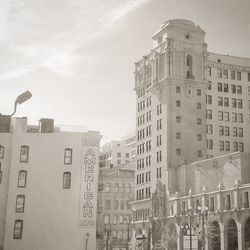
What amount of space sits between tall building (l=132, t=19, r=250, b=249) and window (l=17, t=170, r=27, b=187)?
146 feet

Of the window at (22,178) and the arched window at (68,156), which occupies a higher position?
the arched window at (68,156)

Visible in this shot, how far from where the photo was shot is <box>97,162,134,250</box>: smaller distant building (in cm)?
11438

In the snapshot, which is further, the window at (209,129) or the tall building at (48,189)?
the window at (209,129)

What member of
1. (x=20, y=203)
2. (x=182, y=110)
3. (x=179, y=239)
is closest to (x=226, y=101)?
(x=182, y=110)

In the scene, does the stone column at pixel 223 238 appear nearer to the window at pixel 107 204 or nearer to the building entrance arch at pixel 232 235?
the building entrance arch at pixel 232 235

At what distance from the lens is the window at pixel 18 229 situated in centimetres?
4406

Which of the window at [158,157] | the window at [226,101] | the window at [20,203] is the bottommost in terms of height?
the window at [20,203]

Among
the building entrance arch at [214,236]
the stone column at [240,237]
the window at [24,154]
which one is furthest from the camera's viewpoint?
the building entrance arch at [214,236]

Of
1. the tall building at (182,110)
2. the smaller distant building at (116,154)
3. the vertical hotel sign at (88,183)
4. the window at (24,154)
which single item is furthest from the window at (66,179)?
the smaller distant building at (116,154)

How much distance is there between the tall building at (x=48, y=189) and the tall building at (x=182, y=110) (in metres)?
41.3

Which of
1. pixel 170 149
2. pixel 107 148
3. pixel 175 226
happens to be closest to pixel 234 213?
pixel 175 226

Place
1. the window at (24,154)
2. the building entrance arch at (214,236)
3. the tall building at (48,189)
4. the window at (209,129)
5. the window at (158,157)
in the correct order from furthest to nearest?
the window at (209,129) → the window at (158,157) → the building entrance arch at (214,236) → the window at (24,154) → the tall building at (48,189)

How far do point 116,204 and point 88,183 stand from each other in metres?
74.7

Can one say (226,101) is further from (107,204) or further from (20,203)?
(20,203)
